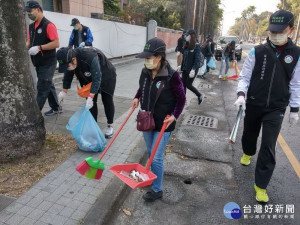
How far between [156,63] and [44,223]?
1.81 meters

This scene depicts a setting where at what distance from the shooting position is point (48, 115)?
5.11 metres

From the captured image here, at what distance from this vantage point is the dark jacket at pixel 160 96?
8.37 ft

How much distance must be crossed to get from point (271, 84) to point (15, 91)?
2959 millimetres

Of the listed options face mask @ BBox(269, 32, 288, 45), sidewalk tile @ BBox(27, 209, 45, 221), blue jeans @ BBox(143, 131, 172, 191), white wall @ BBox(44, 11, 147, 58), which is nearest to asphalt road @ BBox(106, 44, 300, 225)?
blue jeans @ BBox(143, 131, 172, 191)

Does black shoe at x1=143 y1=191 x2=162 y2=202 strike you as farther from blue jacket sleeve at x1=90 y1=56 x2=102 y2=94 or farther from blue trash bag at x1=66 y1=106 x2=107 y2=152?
blue jacket sleeve at x1=90 y1=56 x2=102 y2=94

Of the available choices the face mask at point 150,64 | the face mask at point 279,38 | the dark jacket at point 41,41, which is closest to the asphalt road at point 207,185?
the face mask at point 150,64

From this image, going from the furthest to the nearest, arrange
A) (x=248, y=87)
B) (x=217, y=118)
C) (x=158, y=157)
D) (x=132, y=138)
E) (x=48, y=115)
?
(x=217, y=118), (x=48, y=115), (x=132, y=138), (x=248, y=87), (x=158, y=157)

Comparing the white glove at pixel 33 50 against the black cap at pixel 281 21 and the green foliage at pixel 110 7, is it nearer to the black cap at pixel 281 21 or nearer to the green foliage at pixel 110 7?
the black cap at pixel 281 21

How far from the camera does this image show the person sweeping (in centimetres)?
271

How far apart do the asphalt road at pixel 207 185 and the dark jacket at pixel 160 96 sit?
0.91 meters

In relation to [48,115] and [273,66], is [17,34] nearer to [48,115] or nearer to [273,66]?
[48,115]

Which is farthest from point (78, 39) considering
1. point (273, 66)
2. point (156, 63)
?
point (273, 66)

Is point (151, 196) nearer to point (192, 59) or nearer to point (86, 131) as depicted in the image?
point (86, 131)

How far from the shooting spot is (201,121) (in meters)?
5.68
